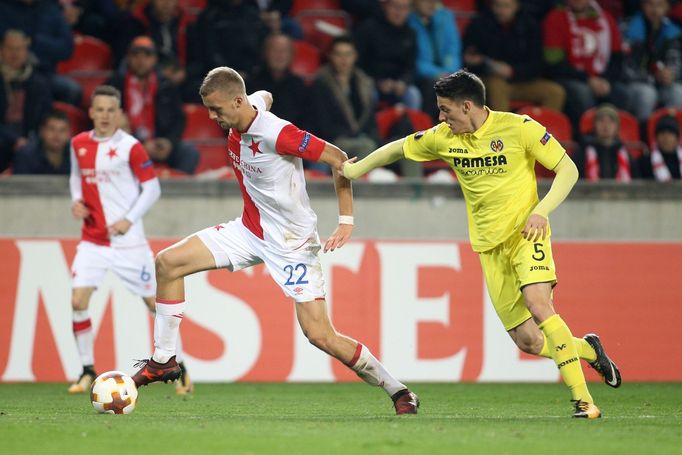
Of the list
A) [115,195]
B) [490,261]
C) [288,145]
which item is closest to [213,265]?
[288,145]

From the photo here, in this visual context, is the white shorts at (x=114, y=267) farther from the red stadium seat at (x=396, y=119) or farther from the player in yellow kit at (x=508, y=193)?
the red stadium seat at (x=396, y=119)

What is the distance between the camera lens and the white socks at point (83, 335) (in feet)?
33.0

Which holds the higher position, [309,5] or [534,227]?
[309,5]

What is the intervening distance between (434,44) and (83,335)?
6249 mm

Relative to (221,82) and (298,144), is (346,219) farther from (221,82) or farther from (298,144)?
(221,82)

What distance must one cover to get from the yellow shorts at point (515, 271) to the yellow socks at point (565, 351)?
0.27 metres

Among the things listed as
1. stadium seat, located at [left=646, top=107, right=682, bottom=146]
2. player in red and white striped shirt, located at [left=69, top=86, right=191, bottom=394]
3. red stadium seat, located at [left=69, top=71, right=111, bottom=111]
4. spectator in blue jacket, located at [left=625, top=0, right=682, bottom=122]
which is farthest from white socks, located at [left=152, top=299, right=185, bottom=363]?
spectator in blue jacket, located at [left=625, top=0, right=682, bottom=122]

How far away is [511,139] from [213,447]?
2839 mm

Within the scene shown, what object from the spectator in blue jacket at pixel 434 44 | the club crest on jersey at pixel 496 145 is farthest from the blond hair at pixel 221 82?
the spectator in blue jacket at pixel 434 44

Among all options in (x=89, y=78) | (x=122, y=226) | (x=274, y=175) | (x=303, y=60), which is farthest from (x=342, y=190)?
(x=303, y=60)

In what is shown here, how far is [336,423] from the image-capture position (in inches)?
279

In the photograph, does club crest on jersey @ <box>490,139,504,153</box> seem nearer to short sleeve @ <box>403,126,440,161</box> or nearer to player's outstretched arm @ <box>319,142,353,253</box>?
short sleeve @ <box>403,126,440,161</box>

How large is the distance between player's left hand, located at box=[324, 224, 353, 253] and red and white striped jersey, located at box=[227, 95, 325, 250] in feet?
1.23

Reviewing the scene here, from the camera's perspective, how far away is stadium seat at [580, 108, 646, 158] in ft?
46.7
